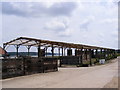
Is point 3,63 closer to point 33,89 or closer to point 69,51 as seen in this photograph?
point 33,89

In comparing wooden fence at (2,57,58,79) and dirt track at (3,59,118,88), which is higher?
wooden fence at (2,57,58,79)

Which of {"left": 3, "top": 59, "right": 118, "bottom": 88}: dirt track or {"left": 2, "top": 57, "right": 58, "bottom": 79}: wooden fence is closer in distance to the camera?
{"left": 3, "top": 59, "right": 118, "bottom": 88}: dirt track

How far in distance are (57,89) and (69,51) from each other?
3267 cm

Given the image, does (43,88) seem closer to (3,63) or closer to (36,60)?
(3,63)

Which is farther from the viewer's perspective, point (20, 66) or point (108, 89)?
point (20, 66)

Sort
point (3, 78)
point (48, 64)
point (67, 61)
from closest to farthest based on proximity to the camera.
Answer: point (3, 78)
point (48, 64)
point (67, 61)

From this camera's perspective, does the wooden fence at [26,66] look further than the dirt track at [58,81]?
Yes

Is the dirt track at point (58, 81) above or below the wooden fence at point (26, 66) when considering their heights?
below

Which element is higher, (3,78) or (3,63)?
(3,63)

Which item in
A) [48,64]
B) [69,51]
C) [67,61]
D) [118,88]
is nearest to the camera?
[118,88]

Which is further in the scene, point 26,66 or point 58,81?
point 26,66

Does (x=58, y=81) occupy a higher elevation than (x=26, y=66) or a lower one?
lower

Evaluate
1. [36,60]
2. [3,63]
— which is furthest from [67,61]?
[3,63]

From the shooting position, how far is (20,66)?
56.4ft
